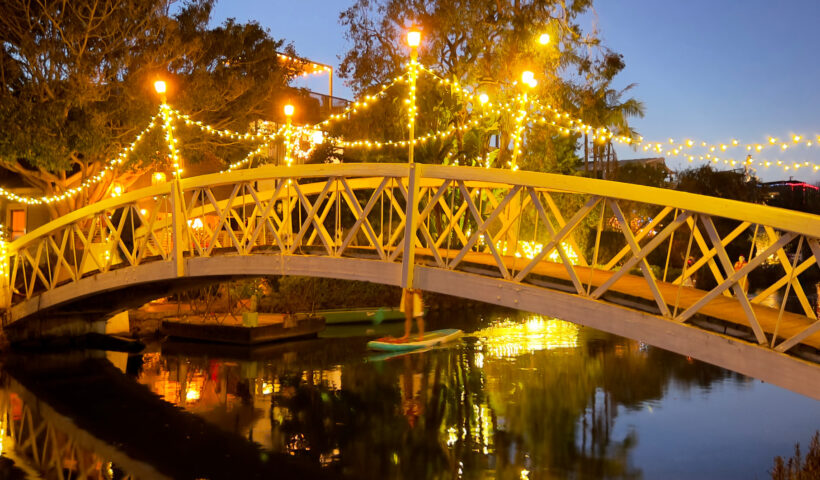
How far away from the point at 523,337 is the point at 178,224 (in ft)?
43.9

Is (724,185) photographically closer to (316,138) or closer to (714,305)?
(316,138)

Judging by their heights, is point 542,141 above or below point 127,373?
above

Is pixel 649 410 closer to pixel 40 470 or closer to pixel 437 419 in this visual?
pixel 437 419

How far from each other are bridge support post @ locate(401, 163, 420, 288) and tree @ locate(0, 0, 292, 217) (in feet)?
46.1

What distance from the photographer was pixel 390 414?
1661 cm

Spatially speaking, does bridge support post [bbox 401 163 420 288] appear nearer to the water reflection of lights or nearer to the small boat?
the water reflection of lights

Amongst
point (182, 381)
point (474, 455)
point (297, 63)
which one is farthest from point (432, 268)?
point (297, 63)

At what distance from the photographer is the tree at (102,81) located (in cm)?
2391

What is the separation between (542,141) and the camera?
3097 centimetres

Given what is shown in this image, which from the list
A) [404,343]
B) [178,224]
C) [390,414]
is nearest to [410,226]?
[390,414]

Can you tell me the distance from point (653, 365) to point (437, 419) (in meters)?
8.92

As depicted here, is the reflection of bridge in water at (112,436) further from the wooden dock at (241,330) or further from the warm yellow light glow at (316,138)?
the warm yellow light glow at (316,138)

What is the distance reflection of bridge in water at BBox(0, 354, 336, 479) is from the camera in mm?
13211

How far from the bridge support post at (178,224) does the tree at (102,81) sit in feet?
25.8
